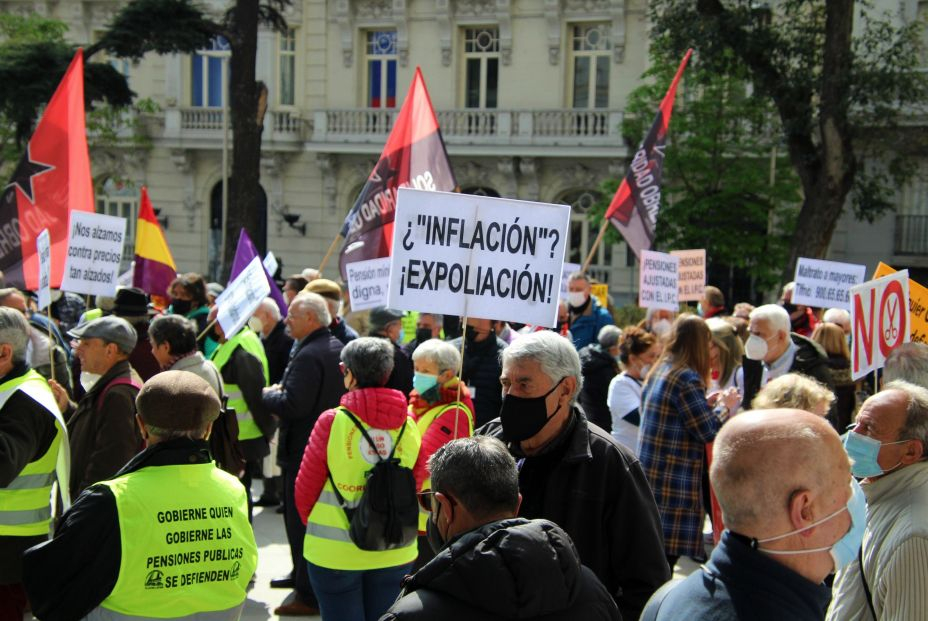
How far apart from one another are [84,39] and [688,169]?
1698 cm

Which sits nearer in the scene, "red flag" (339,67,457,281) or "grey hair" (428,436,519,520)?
"grey hair" (428,436,519,520)

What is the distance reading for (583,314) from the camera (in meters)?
9.62

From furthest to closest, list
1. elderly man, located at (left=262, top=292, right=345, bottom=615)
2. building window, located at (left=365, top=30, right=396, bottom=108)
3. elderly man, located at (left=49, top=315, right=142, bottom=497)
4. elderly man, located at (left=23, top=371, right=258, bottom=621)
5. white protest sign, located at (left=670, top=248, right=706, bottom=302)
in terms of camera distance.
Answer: building window, located at (left=365, top=30, right=396, bottom=108), white protest sign, located at (left=670, top=248, right=706, bottom=302), elderly man, located at (left=262, top=292, right=345, bottom=615), elderly man, located at (left=49, top=315, right=142, bottom=497), elderly man, located at (left=23, top=371, right=258, bottom=621)

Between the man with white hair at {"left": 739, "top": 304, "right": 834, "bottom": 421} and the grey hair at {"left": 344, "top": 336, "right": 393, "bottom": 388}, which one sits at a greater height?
the grey hair at {"left": 344, "top": 336, "right": 393, "bottom": 388}

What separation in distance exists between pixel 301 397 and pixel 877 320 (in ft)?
10.6

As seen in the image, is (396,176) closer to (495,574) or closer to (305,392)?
(305,392)

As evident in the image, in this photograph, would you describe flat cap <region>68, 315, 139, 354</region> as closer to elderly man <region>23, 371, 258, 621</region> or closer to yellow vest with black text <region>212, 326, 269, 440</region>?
elderly man <region>23, 371, 258, 621</region>

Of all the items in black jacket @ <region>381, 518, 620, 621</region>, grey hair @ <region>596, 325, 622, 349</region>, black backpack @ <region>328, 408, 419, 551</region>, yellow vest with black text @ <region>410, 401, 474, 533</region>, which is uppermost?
black jacket @ <region>381, 518, 620, 621</region>

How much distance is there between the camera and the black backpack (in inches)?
174

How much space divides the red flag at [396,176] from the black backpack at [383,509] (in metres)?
4.09

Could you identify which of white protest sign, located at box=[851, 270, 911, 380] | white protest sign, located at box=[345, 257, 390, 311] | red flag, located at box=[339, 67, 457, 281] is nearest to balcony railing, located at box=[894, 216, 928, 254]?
red flag, located at box=[339, 67, 457, 281]

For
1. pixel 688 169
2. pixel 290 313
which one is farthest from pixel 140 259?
pixel 688 169

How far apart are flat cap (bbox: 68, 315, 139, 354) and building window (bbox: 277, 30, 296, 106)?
23441mm

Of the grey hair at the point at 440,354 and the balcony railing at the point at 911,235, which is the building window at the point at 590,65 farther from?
the grey hair at the point at 440,354
